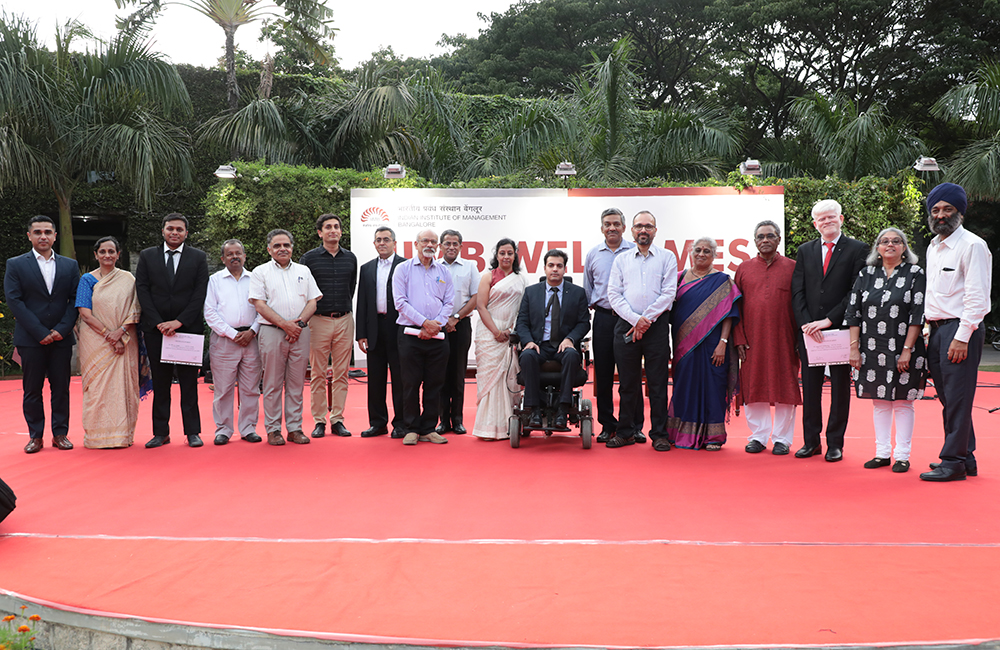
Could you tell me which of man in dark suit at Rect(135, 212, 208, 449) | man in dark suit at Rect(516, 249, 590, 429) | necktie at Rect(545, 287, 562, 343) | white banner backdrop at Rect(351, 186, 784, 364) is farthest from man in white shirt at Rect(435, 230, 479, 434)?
white banner backdrop at Rect(351, 186, 784, 364)

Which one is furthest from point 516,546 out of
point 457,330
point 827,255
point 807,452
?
point 827,255

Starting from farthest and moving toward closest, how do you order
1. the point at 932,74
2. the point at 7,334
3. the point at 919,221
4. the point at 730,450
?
the point at 932,74, the point at 7,334, the point at 919,221, the point at 730,450

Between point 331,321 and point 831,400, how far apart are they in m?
3.58

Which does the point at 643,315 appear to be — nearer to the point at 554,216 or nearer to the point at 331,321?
the point at 331,321

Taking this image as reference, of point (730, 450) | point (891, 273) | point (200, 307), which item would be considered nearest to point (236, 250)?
point (200, 307)

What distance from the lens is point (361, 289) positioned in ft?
19.5

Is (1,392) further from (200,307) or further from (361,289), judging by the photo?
(361,289)

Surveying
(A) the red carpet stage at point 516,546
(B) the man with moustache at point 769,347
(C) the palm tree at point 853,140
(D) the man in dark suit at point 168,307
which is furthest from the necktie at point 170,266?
(C) the palm tree at point 853,140

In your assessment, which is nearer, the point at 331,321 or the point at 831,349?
the point at 831,349

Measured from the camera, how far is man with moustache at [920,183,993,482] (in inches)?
164

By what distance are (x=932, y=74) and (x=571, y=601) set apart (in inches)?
778

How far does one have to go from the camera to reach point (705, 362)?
17.3ft

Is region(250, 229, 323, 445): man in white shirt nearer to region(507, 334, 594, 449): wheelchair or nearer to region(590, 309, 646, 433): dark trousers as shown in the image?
region(507, 334, 594, 449): wheelchair

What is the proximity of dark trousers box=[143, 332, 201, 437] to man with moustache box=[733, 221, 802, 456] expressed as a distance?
3.80 meters
